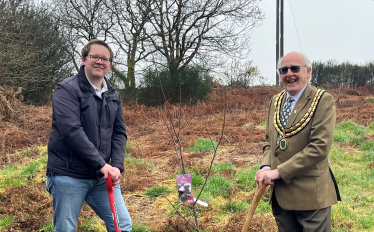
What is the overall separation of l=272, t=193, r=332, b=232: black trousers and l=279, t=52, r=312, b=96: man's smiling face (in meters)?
0.89

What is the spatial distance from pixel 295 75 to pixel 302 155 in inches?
24.0

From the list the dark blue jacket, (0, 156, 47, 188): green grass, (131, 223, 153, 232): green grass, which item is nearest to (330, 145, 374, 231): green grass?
(131, 223, 153, 232): green grass

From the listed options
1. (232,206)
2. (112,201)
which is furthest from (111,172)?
(232,206)

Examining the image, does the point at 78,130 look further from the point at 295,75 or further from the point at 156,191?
the point at 156,191

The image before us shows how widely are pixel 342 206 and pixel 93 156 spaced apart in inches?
143

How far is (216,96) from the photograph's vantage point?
57.4 ft

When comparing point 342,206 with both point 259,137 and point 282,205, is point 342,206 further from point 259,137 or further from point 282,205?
point 259,137

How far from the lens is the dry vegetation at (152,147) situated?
14.3 feet

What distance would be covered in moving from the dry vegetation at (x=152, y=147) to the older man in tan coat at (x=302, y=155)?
71 cm

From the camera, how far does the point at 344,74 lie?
22.3 meters

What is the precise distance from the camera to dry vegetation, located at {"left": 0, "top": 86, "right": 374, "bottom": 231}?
4.36 metres

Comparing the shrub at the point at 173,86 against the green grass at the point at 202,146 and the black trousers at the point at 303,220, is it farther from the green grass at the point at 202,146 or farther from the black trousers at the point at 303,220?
the black trousers at the point at 303,220

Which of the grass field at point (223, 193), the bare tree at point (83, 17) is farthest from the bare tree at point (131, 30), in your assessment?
the grass field at point (223, 193)

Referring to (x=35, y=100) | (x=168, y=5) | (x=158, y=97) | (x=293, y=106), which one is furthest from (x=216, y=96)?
(x=293, y=106)
